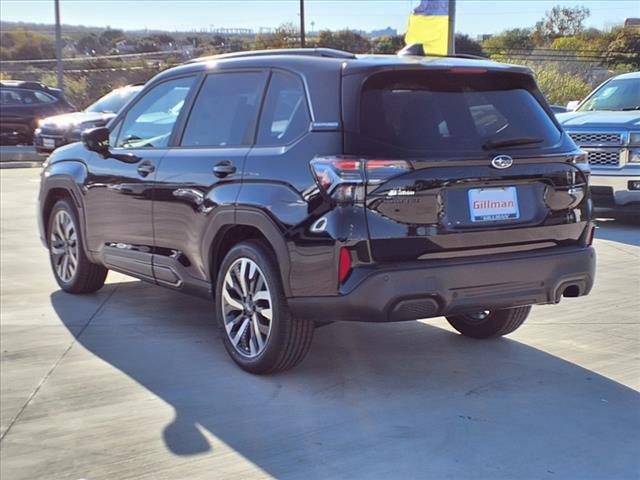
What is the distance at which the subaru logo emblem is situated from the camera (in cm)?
428

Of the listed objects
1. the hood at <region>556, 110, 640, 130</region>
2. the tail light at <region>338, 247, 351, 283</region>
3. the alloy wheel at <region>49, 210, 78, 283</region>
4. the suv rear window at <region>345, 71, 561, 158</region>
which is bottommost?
the alloy wheel at <region>49, 210, 78, 283</region>

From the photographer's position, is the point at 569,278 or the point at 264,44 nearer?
the point at 569,278

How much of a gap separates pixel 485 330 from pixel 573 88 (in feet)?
57.4

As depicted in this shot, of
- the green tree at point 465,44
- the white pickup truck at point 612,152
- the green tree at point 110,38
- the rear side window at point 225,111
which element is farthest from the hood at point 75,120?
the green tree at point 110,38

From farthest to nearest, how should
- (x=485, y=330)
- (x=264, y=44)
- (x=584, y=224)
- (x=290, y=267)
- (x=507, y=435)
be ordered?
1. (x=264, y=44)
2. (x=485, y=330)
3. (x=584, y=224)
4. (x=290, y=267)
5. (x=507, y=435)

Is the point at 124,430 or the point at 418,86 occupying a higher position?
the point at 418,86

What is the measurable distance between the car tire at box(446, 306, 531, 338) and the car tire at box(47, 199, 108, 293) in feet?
9.71

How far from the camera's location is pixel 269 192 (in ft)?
14.7

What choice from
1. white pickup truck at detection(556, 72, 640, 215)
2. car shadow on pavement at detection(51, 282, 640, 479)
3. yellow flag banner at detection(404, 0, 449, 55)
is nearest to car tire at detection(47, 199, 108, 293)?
car shadow on pavement at detection(51, 282, 640, 479)

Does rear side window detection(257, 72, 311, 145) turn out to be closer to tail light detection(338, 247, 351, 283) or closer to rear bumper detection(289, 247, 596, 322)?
tail light detection(338, 247, 351, 283)

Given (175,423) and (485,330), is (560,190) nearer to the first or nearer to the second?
(485,330)

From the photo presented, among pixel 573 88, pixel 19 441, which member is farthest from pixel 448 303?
pixel 573 88

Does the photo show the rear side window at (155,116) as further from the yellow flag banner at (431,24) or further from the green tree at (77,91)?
the green tree at (77,91)

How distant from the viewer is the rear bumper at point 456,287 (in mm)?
4051
